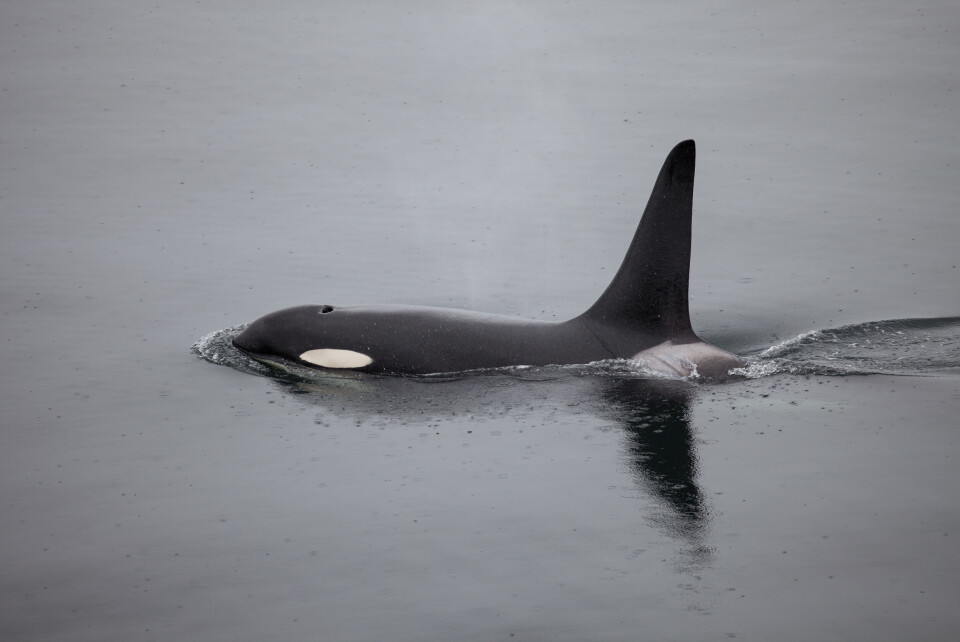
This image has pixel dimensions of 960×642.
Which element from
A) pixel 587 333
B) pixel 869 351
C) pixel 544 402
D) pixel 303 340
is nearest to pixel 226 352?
pixel 303 340

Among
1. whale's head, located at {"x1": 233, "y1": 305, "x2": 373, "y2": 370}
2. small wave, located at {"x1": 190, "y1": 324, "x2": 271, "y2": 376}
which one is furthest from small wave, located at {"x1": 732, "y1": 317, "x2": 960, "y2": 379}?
small wave, located at {"x1": 190, "y1": 324, "x2": 271, "y2": 376}

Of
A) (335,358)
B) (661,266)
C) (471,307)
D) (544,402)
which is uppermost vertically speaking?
(471,307)

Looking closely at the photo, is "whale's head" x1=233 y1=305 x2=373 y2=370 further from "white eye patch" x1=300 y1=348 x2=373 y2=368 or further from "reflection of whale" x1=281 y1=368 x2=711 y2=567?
"reflection of whale" x1=281 y1=368 x2=711 y2=567

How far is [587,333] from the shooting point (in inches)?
579

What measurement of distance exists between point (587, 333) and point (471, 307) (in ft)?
10.7

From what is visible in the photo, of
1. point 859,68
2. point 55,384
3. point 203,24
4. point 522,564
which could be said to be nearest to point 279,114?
point 203,24

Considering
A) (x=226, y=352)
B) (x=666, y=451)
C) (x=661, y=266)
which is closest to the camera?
(x=666, y=451)

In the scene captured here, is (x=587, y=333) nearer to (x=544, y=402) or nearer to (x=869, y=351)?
(x=544, y=402)

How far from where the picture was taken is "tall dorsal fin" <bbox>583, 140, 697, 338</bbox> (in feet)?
46.3

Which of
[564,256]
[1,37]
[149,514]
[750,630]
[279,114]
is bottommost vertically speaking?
[750,630]

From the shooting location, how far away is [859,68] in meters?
30.6

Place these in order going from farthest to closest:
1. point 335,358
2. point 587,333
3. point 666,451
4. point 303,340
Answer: point 303,340 < point 335,358 < point 587,333 < point 666,451

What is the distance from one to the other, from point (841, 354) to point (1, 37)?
2735 cm

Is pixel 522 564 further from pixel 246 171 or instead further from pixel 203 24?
pixel 203 24
